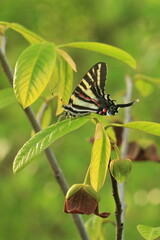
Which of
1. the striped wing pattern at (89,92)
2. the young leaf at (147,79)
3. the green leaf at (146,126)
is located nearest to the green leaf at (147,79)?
the young leaf at (147,79)

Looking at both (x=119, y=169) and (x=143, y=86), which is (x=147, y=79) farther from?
(x=119, y=169)

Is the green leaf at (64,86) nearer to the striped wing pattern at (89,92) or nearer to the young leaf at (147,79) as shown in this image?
the striped wing pattern at (89,92)

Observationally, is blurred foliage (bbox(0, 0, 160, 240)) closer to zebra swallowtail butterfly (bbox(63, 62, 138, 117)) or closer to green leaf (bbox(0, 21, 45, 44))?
green leaf (bbox(0, 21, 45, 44))

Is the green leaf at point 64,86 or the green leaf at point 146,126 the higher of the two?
the green leaf at point 64,86

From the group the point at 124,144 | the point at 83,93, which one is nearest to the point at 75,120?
the point at 83,93

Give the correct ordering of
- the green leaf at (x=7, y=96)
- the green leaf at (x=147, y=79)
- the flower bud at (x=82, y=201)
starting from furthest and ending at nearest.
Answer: the green leaf at (x=147, y=79) → the green leaf at (x=7, y=96) → the flower bud at (x=82, y=201)

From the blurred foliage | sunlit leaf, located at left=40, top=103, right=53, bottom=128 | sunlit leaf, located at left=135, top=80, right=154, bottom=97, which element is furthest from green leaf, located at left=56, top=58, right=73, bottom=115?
the blurred foliage

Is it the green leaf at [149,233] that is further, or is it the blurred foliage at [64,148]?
the blurred foliage at [64,148]
